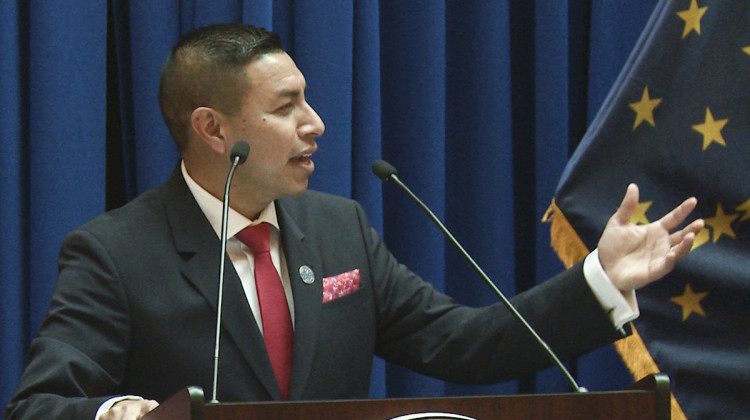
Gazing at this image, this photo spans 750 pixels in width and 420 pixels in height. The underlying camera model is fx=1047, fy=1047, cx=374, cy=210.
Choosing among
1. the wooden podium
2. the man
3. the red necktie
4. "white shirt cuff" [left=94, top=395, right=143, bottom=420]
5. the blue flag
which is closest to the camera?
the wooden podium

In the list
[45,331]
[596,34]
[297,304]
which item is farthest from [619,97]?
[45,331]

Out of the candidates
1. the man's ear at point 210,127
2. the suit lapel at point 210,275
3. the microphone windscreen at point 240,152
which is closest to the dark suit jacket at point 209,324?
the suit lapel at point 210,275

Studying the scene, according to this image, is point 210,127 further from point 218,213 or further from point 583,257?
point 583,257

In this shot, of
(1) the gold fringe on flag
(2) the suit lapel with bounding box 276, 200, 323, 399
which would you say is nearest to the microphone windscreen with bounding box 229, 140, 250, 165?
(2) the suit lapel with bounding box 276, 200, 323, 399

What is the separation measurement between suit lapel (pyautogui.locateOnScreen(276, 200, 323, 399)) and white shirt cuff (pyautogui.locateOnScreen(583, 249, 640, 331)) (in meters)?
0.54

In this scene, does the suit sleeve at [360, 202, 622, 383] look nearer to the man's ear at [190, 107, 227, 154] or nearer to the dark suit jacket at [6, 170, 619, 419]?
the dark suit jacket at [6, 170, 619, 419]

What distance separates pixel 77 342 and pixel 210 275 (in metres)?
0.29

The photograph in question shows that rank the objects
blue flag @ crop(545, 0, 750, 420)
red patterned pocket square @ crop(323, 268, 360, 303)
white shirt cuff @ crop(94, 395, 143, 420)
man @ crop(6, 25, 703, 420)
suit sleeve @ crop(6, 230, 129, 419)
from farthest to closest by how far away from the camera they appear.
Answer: blue flag @ crop(545, 0, 750, 420) < red patterned pocket square @ crop(323, 268, 360, 303) < man @ crop(6, 25, 703, 420) < suit sleeve @ crop(6, 230, 129, 419) < white shirt cuff @ crop(94, 395, 143, 420)

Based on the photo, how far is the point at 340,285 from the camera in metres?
2.20

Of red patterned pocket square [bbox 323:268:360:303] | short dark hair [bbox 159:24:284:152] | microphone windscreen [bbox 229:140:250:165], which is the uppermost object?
short dark hair [bbox 159:24:284:152]

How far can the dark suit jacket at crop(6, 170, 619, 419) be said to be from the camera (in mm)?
1942

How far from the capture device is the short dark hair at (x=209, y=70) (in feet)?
7.24

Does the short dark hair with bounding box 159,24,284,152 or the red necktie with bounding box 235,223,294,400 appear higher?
the short dark hair with bounding box 159,24,284,152

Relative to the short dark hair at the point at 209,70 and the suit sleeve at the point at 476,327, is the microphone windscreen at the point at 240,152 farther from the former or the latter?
the suit sleeve at the point at 476,327
